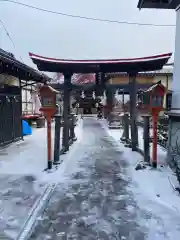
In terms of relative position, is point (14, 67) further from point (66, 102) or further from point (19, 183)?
point (19, 183)

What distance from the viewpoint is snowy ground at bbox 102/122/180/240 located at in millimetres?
3305

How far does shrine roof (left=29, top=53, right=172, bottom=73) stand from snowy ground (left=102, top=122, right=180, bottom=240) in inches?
130

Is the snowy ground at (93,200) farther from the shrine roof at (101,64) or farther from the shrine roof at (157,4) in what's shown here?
the shrine roof at (157,4)

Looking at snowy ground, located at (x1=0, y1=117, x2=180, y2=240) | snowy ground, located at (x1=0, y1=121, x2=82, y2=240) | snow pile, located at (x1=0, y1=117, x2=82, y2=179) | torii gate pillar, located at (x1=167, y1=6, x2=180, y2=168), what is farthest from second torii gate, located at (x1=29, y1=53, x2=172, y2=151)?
snowy ground, located at (x1=0, y1=117, x2=180, y2=240)

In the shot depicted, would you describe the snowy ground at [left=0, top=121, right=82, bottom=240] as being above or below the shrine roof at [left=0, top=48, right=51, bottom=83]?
below

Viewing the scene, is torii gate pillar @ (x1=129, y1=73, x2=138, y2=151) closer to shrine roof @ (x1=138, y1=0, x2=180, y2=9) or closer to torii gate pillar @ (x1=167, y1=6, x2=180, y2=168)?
torii gate pillar @ (x1=167, y1=6, x2=180, y2=168)

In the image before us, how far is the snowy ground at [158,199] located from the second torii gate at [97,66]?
9.67 ft

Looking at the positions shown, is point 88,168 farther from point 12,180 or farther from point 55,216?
point 55,216

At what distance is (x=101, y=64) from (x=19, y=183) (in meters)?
4.54

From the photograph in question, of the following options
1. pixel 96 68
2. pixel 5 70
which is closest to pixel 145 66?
pixel 96 68

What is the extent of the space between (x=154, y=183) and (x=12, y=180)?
10.1 feet

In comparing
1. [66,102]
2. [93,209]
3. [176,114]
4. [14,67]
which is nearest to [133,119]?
[66,102]

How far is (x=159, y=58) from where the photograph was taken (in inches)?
305

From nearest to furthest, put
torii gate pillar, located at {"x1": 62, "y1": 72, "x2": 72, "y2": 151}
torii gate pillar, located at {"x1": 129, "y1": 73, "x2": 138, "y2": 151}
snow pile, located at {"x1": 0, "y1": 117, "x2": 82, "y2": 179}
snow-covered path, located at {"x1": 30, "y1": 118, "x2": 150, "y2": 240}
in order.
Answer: snow-covered path, located at {"x1": 30, "y1": 118, "x2": 150, "y2": 240} < snow pile, located at {"x1": 0, "y1": 117, "x2": 82, "y2": 179} < torii gate pillar, located at {"x1": 62, "y1": 72, "x2": 72, "y2": 151} < torii gate pillar, located at {"x1": 129, "y1": 73, "x2": 138, "y2": 151}
